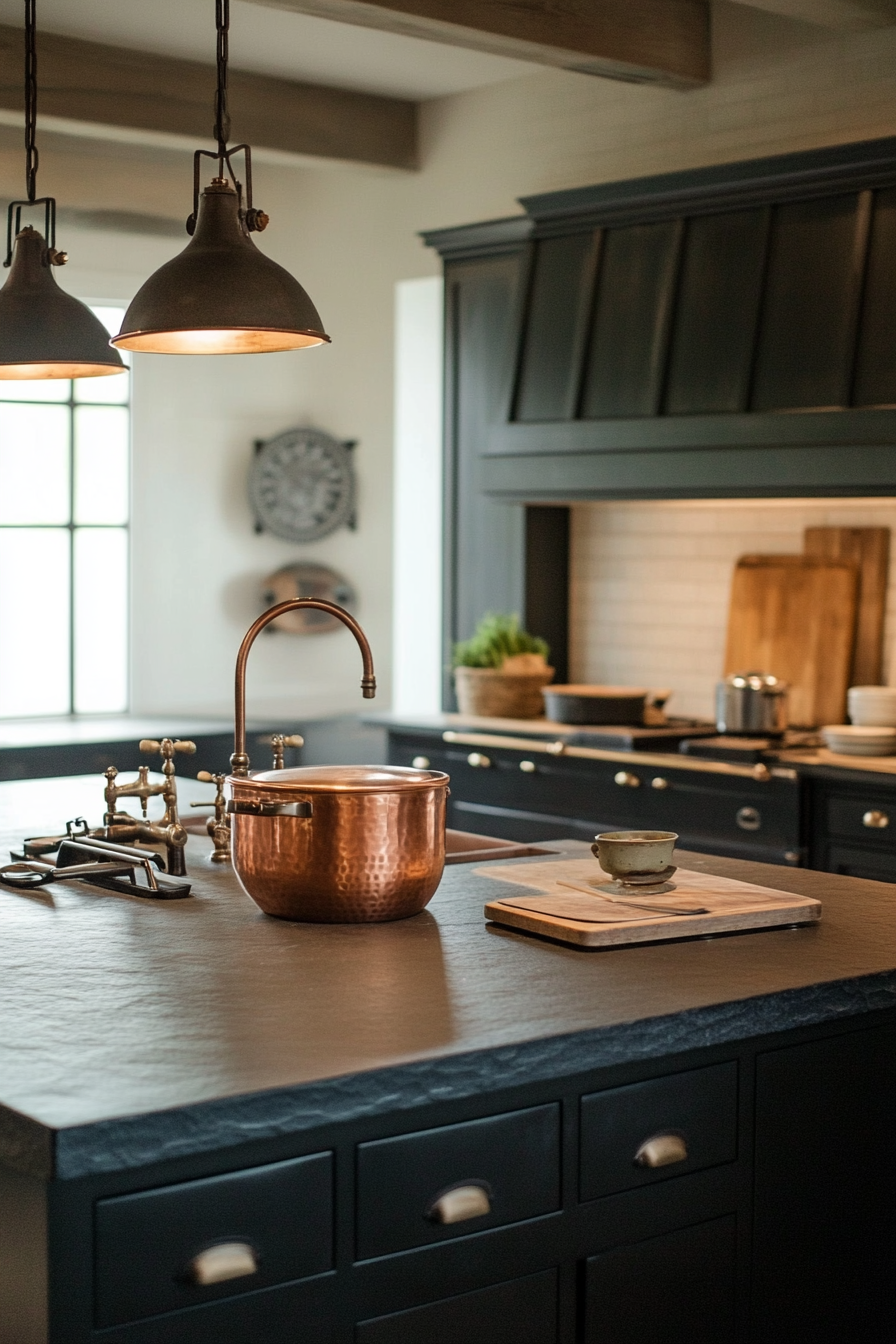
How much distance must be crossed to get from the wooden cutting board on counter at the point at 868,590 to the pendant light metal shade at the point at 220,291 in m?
2.95

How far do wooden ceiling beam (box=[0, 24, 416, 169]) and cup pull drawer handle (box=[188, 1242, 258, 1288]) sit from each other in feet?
16.7

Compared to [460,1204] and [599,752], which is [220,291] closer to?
[460,1204]

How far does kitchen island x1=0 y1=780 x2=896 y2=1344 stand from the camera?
170 cm

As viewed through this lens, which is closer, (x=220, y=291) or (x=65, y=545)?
(x=220, y=291)

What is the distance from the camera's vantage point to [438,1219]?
6.26 ft

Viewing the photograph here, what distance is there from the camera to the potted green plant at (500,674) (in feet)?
19.9

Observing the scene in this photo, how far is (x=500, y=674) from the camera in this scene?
19.9ft

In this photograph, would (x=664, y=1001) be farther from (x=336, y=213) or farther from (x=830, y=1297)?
(x=336, y=213)

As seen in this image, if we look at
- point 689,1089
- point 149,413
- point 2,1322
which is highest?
point 149,413

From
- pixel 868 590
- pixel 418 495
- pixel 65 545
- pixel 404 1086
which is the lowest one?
pixel 404 1086

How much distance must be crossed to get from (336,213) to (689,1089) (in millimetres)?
5834

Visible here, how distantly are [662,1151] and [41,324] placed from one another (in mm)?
2134

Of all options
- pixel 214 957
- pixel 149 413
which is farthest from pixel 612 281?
pixel 214 957

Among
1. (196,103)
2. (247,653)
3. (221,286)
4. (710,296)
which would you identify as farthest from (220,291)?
(196,103)
